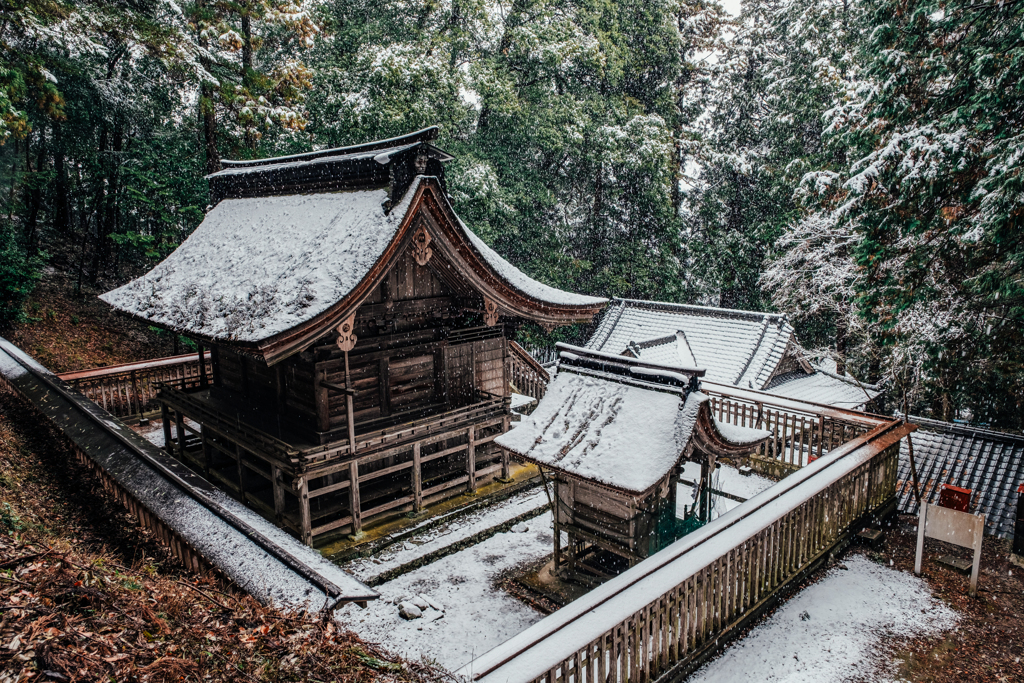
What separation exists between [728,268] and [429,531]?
20.0 meters

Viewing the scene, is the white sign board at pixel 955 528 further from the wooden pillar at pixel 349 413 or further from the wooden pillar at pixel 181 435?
the wooden pillar at pixel 181 435

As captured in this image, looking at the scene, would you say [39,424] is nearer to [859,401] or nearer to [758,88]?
[859,401]

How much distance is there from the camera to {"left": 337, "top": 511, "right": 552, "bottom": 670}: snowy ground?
6852 mm

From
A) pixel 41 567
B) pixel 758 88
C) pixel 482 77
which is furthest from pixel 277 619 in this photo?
pixel 758 88

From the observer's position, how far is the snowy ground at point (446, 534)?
28.3 ft

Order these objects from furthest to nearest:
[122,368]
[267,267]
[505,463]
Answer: [122,368], [505,463], [267,267]

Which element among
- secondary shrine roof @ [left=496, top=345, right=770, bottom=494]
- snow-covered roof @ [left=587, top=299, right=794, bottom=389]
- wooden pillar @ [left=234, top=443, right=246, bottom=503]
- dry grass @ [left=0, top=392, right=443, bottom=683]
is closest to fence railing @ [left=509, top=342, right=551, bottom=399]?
snow-covered roof @ [left=587, top=299, right=794, bottom=389]

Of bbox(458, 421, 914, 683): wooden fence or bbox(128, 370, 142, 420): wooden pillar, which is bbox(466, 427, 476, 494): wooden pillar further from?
bbox(128, 370, 142, 420): wooden pillar

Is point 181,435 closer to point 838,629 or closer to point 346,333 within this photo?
point 346,333

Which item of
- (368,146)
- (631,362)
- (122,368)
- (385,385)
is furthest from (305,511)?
(122,368)

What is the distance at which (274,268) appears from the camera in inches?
376

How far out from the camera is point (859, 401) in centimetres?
1485

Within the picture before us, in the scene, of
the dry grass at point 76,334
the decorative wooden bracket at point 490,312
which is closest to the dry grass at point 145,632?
the decorative wooden bracket at point 490,312

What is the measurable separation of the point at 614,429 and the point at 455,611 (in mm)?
3207
